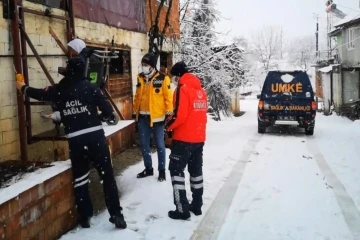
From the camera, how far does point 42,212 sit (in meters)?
3.80

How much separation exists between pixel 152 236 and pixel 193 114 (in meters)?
1.49

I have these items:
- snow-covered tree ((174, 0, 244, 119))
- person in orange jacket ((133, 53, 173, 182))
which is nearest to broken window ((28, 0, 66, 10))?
person in orange jacket ((133, 53, 173, 182))

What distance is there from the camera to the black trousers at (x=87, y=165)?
412 cm

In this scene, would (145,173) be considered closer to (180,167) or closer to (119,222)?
(180,167)

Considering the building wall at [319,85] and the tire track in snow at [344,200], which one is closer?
the tire track in snow at [344,200]

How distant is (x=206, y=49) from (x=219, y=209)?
14521 mm

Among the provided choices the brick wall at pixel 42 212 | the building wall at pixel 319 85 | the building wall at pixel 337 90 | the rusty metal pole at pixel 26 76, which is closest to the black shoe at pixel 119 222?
the brick wall at pixel 42 212

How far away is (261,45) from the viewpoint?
83.1 meters

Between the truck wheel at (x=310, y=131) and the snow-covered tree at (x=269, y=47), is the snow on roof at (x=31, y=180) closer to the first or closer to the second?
the truck wheel at (x=310, y=131)

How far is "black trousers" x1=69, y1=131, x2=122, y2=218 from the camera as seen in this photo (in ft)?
13.5

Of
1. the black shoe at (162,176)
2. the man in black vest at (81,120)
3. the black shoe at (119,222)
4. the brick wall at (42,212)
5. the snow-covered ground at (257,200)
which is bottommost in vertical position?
the snow-covered ground at (257,200)

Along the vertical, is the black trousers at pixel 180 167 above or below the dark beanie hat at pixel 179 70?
below

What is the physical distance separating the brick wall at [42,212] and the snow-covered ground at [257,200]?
23cm

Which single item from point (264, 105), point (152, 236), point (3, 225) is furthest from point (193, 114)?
point (264, 105)
